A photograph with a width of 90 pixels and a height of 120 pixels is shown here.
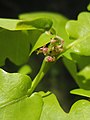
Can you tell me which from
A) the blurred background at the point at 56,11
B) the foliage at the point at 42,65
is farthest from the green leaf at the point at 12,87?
the blurred background at the point at 56,11

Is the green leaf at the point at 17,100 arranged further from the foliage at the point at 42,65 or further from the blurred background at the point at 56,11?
the blurred background at the point at 56,11

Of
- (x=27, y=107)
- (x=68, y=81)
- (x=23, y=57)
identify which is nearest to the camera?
(x=27, y=107)

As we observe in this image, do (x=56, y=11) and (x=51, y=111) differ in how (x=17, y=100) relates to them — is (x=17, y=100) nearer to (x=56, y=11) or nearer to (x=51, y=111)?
(x=51, y=111)

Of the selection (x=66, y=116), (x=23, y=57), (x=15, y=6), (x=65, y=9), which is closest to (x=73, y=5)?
(x=65, y=9)

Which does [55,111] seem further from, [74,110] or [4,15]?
[4,15]

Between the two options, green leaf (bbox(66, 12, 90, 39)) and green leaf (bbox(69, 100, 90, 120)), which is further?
green leaf (bbox(66, 12, 90, 39))

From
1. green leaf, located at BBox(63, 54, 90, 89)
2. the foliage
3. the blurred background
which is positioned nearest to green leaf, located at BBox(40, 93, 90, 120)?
the foliage

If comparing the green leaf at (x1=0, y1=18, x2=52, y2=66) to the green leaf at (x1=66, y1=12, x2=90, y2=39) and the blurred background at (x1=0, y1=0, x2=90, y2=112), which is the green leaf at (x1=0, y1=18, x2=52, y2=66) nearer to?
the green leaf at (x1=66, y1=12, x2=90, y2=39)
